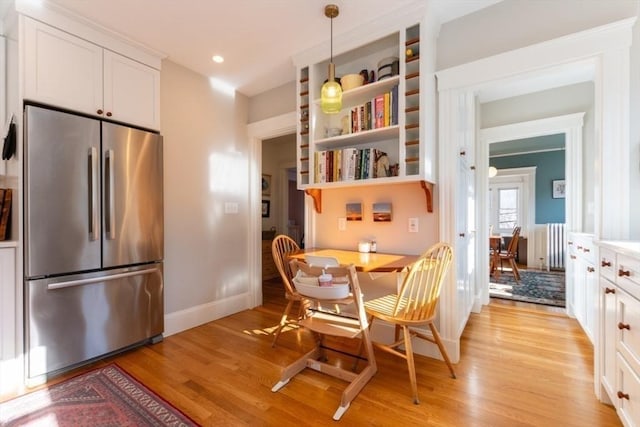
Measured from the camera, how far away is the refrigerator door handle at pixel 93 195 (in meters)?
2.10

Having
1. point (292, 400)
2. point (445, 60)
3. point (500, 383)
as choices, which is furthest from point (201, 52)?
point (500, 383)

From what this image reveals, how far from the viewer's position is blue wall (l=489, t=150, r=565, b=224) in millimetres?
6129

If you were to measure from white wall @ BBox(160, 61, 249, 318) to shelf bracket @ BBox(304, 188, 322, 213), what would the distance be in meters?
1.06

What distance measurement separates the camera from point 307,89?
8.90 feet

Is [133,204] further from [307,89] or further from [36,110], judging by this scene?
Answer: [307,89]

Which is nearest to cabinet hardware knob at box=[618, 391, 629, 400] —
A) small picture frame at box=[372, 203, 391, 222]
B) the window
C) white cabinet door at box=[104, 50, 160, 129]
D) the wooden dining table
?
the wooden dining table

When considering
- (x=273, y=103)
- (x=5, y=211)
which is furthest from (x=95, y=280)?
(x=273, y=103)

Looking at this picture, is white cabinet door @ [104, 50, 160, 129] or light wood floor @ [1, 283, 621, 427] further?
white cabinet door @ [104, 50, 160, 129]

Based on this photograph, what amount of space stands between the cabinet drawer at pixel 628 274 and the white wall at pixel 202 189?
3.17m

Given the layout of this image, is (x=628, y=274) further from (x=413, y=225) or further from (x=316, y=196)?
(x=316, y=196)

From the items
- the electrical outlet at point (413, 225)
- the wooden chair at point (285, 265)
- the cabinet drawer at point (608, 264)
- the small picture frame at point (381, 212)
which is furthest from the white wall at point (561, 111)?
the wooden chair at point (285, 265)

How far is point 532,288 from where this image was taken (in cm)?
430

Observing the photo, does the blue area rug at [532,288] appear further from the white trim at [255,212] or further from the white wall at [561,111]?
the white trim at [255,212]

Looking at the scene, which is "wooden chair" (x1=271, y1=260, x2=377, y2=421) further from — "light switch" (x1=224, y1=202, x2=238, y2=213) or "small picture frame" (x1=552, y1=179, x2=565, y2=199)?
"small picture frame" (x1=552, y1=179, x2=565, y2=199)
